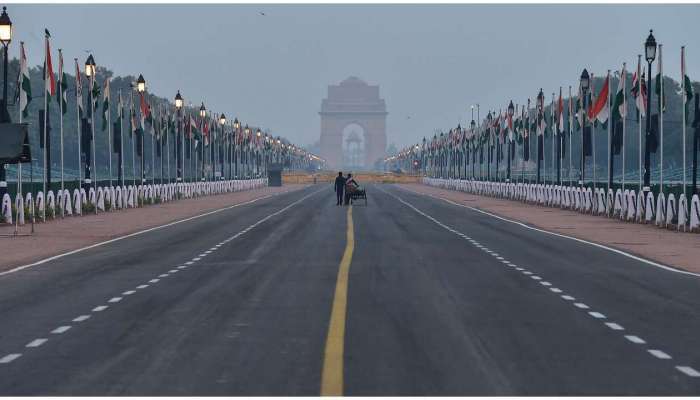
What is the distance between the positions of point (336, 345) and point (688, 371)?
3.50 meters

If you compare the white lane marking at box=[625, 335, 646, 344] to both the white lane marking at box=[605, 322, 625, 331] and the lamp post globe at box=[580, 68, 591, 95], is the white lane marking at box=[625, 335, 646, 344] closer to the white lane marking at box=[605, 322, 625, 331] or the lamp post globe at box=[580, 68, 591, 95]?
the white lane marking at box=[605, 322, 625, 331]

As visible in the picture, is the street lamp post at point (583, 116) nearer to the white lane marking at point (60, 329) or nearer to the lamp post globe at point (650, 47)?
Result: the lamp post globe at point (650, 47)

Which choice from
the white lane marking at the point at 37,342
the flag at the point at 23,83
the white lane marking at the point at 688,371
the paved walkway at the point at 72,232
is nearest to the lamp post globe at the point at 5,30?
the paved walkway at the point at 72,232

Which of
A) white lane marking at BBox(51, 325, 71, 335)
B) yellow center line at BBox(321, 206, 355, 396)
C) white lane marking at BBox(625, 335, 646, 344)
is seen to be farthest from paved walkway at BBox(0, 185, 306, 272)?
white lane marking at BBox(625, 335, 646, 344)

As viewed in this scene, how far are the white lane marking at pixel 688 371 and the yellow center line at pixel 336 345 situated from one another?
3105mm

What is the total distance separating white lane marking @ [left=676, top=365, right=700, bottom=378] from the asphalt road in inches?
0.7

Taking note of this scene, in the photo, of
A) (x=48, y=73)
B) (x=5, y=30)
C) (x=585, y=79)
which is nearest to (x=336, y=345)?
(x=5, y=30)

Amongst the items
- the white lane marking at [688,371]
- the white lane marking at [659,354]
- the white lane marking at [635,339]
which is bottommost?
the white lane marking at [635,339]

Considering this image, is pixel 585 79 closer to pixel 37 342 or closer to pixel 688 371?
pixel 37 342

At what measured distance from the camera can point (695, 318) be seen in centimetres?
1526

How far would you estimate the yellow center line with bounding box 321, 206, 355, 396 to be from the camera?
10.1 metres

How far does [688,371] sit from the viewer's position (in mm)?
11094

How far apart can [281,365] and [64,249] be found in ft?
60.9

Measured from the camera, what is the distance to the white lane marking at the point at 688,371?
10875mm
